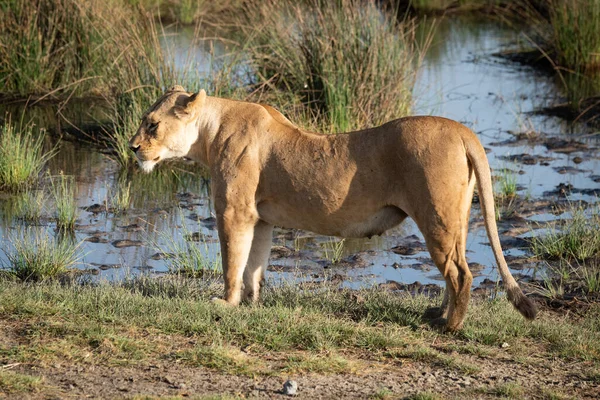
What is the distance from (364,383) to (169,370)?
1169 mm

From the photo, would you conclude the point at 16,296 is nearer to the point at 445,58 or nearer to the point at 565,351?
the point at 565,351

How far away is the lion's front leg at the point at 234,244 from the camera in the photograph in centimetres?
688

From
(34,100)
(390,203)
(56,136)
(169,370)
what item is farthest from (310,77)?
(169,370)

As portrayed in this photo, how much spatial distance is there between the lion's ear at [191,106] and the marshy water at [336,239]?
2.09m

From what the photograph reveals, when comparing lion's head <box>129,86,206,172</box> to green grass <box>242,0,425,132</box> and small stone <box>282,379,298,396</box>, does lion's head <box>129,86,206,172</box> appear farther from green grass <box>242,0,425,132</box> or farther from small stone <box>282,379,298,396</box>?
green grass <box>242,0,425,132</box>

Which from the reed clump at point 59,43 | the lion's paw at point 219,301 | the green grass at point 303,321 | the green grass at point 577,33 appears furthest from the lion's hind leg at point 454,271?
the green grass at point 577,33

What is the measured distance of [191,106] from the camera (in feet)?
22.9

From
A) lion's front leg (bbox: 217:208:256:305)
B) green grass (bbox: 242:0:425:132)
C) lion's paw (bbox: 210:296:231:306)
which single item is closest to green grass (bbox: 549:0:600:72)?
green grass (bbox: 242:0:425:132)

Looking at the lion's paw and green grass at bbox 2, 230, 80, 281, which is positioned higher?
the lion's paw

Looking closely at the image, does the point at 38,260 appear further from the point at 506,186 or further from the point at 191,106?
the point at 506,186

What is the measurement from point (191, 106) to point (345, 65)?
234 inches

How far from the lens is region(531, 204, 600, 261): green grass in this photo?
912 cm

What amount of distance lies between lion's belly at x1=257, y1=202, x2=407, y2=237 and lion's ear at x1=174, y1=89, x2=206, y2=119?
829 mm

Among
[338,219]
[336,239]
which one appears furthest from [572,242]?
[338,219]
